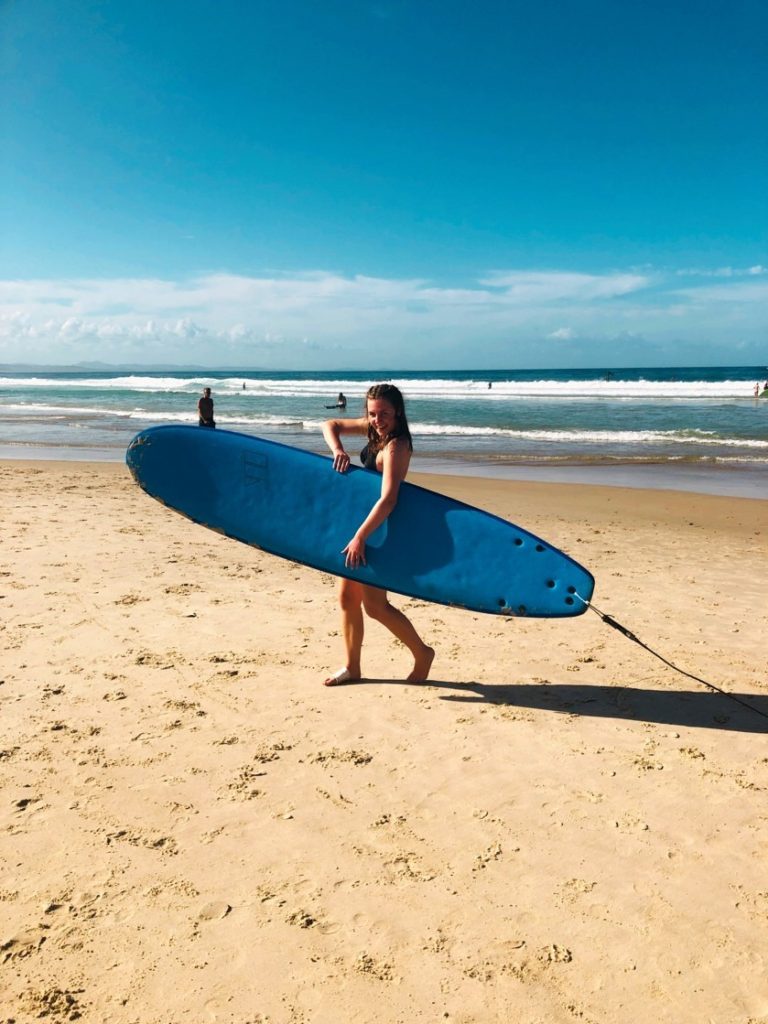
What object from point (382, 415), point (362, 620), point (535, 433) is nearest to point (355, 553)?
point (362, 620)

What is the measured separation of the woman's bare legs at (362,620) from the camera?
3.80 meters

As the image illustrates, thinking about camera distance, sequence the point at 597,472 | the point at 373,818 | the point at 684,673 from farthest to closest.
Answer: the point at 597,472, the point at 684,673, the point at 373,818

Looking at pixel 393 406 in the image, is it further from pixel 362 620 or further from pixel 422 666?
pixel 422 666

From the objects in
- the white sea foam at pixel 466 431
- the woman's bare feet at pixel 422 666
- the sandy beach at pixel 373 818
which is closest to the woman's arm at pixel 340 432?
the woman's bare feet at pixel 422 666

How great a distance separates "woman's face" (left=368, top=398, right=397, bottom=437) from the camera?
11.3 ft

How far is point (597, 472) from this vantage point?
534 inches

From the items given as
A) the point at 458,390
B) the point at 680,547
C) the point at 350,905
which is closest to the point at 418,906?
the point at 350,905

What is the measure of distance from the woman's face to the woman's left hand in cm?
54

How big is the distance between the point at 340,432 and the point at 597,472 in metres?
10.6

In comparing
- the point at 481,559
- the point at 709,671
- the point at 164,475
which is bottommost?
the point at 709,671

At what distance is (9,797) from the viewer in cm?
273

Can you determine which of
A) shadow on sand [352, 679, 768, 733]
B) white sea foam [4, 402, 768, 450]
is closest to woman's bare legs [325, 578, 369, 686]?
shadow on sand [352, 679, 768, 733]

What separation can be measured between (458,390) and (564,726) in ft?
155

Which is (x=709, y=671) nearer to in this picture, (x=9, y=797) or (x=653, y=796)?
(x=653, y=796)
